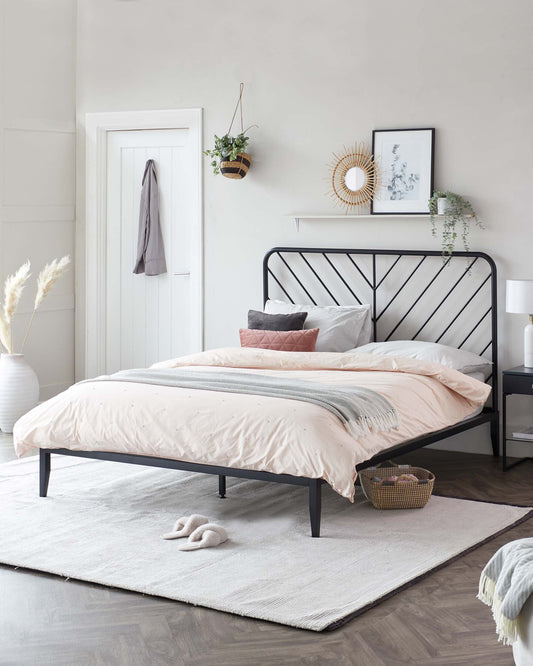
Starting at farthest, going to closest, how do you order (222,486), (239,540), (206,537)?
(222,486) < (239,540) < (206,537)

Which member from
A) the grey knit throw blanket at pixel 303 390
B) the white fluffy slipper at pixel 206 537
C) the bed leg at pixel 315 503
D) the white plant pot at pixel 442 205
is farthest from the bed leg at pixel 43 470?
the white plant pot at pixel 442 205

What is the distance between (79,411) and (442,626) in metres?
2.07

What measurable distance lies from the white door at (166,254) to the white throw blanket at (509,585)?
14.0 ft

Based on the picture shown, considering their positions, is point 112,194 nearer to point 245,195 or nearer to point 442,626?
point 245,195

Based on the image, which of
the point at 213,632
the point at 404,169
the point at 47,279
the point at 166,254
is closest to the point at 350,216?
the point at 404,169

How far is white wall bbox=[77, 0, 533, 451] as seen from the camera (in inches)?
229

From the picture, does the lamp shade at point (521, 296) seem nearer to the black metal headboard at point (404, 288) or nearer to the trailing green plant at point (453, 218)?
the black metal headboard at point (404, 288)

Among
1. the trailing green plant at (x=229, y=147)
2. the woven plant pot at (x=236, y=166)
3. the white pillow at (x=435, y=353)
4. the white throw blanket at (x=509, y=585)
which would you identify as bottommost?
the white throw blanket at (x=509, y=585)

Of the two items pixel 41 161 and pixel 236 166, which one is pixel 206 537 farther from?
pixel 41 161

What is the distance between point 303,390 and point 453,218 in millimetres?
1964

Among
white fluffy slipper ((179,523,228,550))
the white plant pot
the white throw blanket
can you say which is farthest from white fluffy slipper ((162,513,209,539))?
the white plant pot

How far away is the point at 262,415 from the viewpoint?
164 inches

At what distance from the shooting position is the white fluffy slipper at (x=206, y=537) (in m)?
3.90

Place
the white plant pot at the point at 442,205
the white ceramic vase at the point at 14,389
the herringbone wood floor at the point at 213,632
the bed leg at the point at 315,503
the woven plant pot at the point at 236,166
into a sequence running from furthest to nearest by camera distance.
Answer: the woven plant pot at the point at 236,166
the white ceramic vase at the point at 14,389
the white plant pot at the point at 442,205
the bed leg at the point at 315,503
the herringbone wood floor at the point at 213,632
